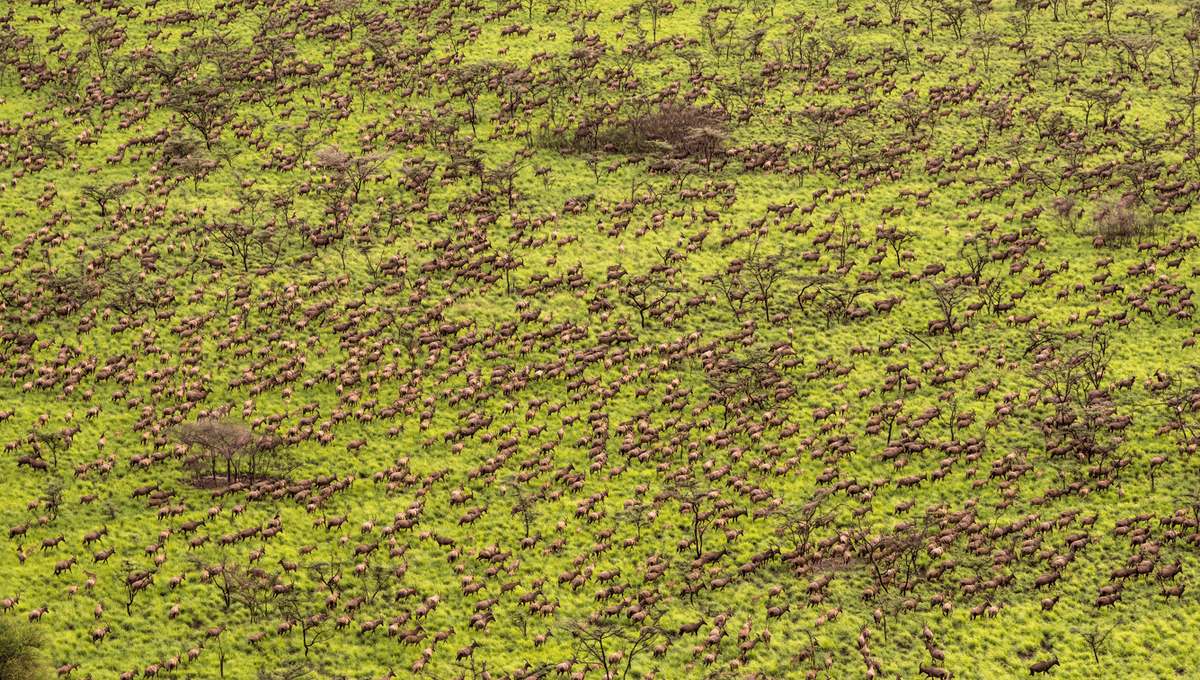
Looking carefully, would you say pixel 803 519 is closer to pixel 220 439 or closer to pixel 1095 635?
pixel 1095 635

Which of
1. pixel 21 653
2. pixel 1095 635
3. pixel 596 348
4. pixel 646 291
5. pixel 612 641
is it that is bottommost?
pixel 1095 635

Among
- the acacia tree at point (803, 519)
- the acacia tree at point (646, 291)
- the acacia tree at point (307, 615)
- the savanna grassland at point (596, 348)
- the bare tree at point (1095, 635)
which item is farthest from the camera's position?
the acacia tree at point (646, 291)

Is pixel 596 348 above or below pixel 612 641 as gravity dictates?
above

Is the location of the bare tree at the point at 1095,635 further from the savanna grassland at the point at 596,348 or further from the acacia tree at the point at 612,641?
the acacia tree at the point at 612,641

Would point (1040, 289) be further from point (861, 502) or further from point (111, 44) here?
point (111, 44)

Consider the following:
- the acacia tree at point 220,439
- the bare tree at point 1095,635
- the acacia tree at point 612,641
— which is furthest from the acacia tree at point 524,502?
the bare tree at point 1095,635

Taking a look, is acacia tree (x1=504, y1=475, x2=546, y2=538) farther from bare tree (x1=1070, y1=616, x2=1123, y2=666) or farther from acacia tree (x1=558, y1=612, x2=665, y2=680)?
bare tree (x1=1070, y1=616, x2=1123, y2=666)

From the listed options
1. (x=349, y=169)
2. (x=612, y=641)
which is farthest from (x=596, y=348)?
(x=349, y=169)

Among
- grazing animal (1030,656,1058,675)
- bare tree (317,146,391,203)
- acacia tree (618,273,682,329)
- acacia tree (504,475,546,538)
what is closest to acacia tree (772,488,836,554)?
grazing animal (1030,656,1058,675)
